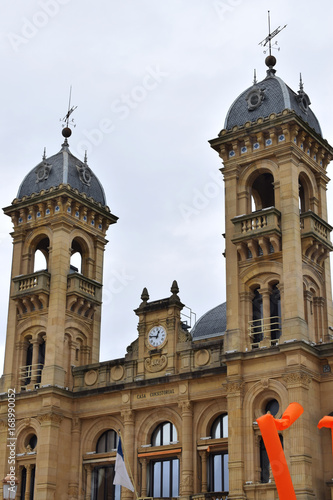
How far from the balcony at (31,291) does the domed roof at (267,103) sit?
14.1 meters

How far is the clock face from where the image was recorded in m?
45.7

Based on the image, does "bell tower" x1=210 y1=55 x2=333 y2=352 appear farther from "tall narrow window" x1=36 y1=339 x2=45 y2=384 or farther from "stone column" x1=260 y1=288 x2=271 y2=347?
"tall narrow window" x1=36 y1=339 x2=45 y2=384

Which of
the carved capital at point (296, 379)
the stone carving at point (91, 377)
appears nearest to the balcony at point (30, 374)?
the stone carving at point (91, 377)

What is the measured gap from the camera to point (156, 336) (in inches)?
1810

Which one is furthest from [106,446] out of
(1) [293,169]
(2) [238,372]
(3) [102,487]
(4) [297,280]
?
(1) [293,169]

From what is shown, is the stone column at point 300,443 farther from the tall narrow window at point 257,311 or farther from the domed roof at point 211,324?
the domed roof at point 211,324

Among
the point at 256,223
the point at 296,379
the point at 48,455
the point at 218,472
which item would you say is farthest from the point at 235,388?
the point at 48,455

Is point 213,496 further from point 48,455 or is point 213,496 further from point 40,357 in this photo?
point 40,357

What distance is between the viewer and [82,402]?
47.5m

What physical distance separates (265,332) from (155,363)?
7.36 meters

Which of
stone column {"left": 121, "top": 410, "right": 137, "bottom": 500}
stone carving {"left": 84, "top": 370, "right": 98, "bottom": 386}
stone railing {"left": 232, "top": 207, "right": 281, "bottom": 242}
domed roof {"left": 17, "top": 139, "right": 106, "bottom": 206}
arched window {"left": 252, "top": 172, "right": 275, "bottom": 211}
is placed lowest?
stone column {"left": 121, "top": 410, "right": 137, "bottom": 500}

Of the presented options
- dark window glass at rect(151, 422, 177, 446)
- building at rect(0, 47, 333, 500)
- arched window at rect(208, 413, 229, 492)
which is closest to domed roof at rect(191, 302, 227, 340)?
building at rect(0, 47, 333, 500)

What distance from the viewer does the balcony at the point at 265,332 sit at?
40.7 m

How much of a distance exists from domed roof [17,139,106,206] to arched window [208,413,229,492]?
60.0 ft
